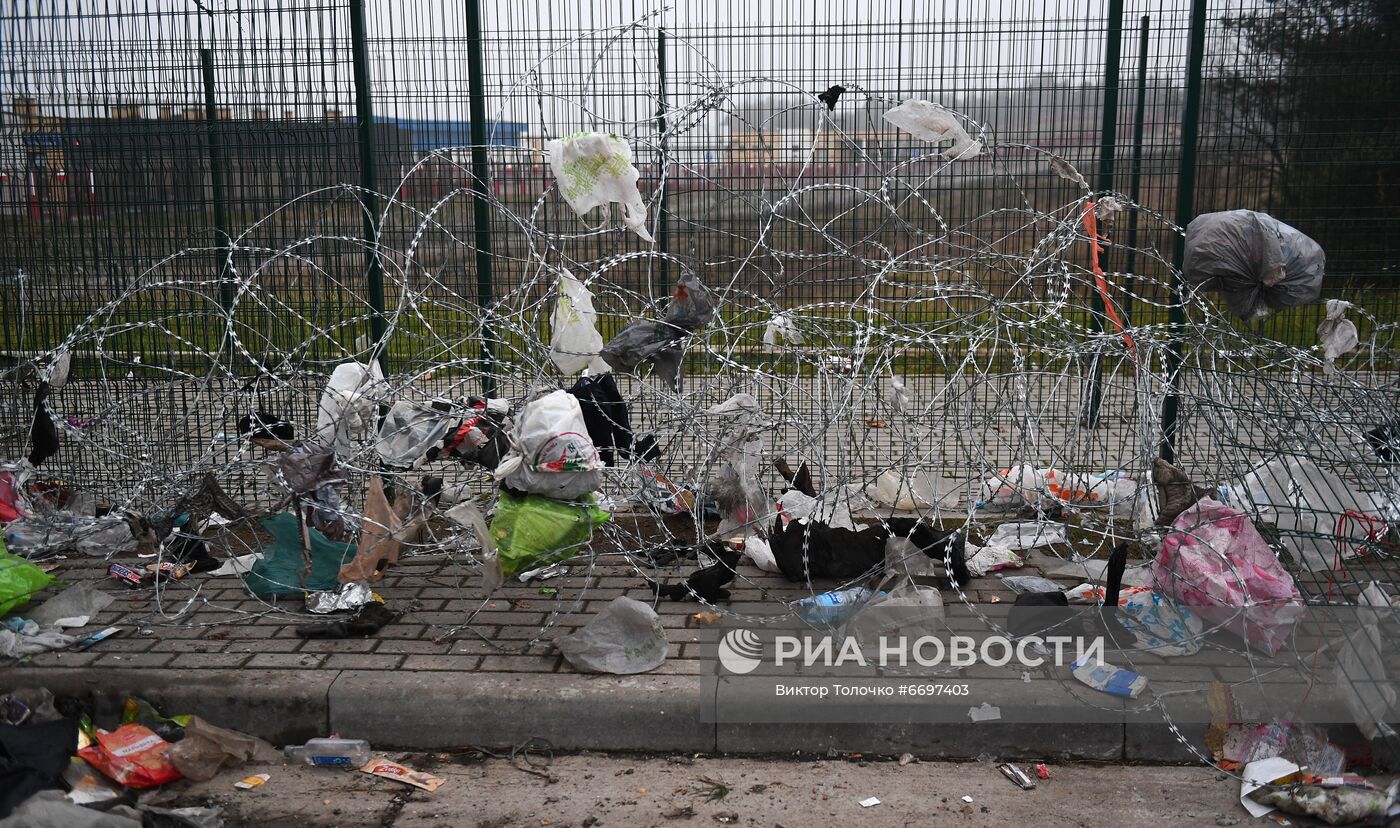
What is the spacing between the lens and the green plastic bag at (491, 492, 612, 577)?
4.30 m

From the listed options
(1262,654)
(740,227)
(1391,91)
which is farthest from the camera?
(740,227)

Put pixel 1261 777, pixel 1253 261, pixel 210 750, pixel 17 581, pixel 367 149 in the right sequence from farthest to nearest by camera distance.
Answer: pixel 367 149, pixel 1253 261, pixel 17 581, pixel 210 750, pixel 1261 777

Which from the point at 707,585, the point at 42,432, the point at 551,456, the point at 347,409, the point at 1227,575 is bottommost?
the point at 707,585

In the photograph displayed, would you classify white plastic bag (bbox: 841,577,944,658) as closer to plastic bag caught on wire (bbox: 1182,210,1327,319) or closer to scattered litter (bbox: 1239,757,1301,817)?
scattered litter (bbox: 1239,757,1301,817)

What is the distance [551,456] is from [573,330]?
27.9 inches

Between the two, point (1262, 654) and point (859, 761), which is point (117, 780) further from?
point (1262, 654)

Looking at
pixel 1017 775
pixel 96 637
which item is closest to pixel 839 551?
pixel 1017 775

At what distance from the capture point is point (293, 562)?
480 centimetres

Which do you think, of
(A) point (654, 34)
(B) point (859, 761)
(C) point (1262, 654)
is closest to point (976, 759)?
(B) point (859, 761)

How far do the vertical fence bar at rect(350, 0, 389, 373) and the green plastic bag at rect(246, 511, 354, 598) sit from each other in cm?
120

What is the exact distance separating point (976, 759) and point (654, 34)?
4.24 m

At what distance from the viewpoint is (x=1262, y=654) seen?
401 centimetres

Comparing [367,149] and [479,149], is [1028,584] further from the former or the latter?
[367,149]

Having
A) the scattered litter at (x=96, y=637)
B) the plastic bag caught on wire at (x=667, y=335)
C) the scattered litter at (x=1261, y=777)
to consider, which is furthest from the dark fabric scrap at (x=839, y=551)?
the scattered litter at (x=96, y=637)
